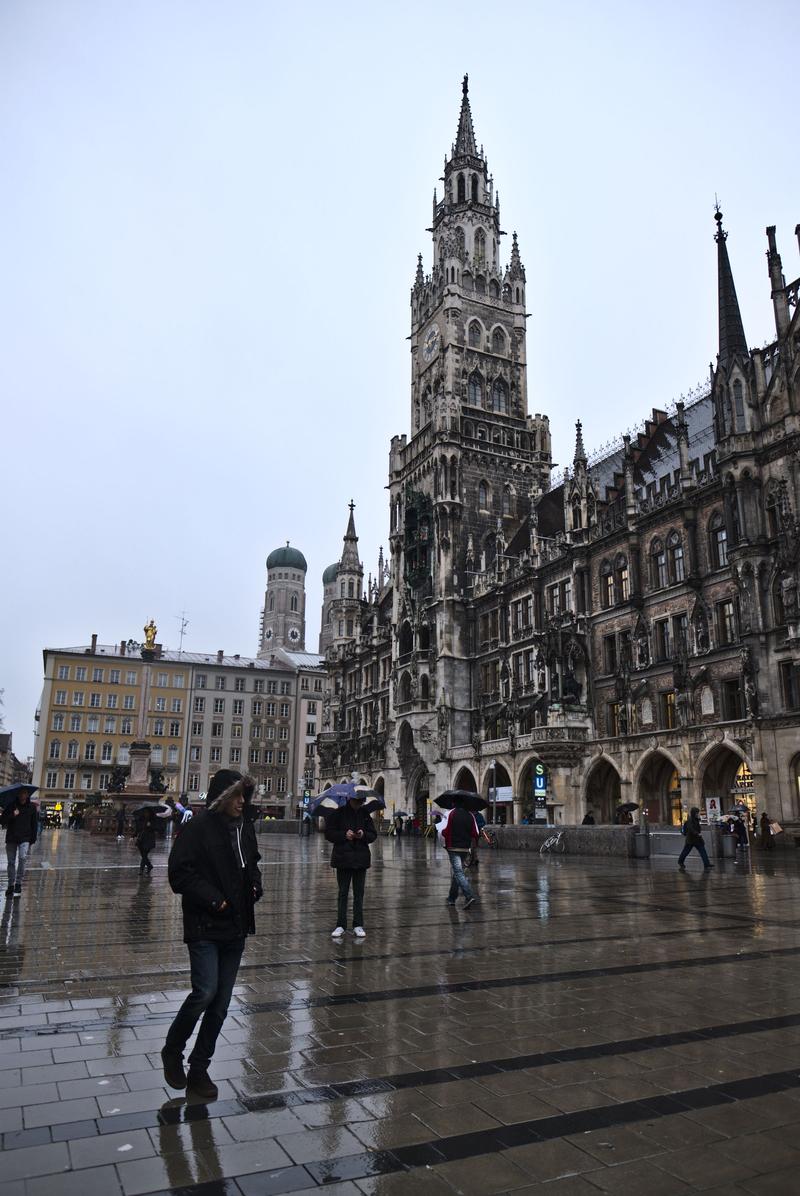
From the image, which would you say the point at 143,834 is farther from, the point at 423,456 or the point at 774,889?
the point at 423,456

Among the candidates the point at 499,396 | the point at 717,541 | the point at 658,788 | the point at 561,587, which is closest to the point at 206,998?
the point at 717,541

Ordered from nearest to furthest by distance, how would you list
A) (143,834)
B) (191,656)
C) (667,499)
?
1. (143,834)
2. (667,499)
3. (191,656)

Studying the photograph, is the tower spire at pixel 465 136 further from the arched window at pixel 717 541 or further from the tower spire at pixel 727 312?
the arched window at pixel 717 541

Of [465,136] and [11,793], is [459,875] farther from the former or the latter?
[465,136]

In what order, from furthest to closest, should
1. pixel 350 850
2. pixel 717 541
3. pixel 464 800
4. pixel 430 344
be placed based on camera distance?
pixel 430 344
pixel 717 541
pixel 464 800
pixel 350 850

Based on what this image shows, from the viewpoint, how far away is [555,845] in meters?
30.0

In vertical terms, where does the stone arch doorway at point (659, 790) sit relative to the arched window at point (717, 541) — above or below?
below

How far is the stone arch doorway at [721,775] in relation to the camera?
113 ft

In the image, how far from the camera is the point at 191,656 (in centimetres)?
9519

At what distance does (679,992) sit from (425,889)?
960 cm

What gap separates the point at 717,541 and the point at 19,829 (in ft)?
101

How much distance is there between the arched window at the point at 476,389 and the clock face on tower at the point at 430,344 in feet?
12.2

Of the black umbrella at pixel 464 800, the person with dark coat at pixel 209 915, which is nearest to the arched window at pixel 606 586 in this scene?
the black umbrella at pixel 464 800

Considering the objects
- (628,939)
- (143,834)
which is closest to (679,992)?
(628,939)
